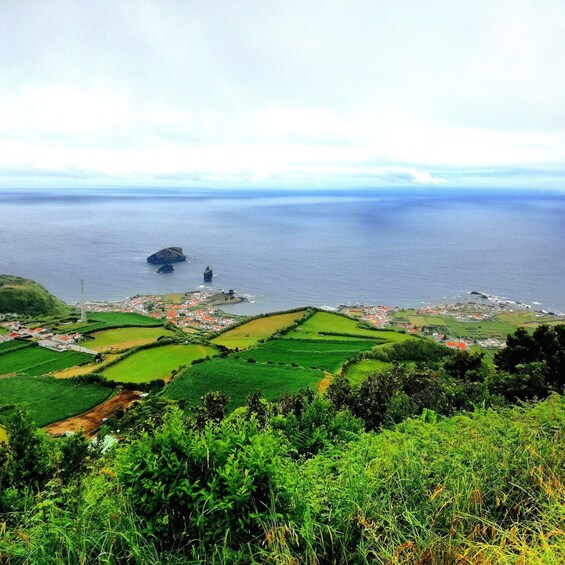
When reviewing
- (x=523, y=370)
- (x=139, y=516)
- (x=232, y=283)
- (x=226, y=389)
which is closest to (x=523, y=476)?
(x=139, y=516)

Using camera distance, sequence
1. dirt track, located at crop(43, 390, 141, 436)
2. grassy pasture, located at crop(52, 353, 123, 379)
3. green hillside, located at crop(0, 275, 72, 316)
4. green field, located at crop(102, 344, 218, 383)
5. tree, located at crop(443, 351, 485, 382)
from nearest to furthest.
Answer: dirt track, located at crop(43, 390, 141, 436)
tree, located at crop(443, 351, 485, 382)
green field, located at crop(102, 344, 218, 383)
grassy pasture, located at crop(52, 353, 123, 379)
green hillside, located at crop(0, 275, 72, 316)

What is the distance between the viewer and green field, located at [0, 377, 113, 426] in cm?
1842

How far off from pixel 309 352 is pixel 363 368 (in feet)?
14.0

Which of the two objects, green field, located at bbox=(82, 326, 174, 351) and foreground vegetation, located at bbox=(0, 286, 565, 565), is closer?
foreground vegetation, located at bbox=(0, 286, 565, 565)

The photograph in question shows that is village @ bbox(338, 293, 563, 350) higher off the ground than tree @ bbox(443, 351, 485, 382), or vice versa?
tree @ bbox(443, 351, 485, 382)

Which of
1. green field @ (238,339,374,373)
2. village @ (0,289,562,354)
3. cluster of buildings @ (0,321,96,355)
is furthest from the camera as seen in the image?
village @ (0,289,562,354)

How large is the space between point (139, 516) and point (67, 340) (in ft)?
102

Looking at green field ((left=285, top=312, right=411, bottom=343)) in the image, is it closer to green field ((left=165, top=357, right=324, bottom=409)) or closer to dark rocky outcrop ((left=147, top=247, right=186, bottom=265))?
green field ((left=165, top=357, right=324, bottom=409))

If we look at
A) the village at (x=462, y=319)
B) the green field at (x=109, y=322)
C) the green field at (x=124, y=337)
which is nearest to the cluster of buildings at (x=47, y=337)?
the green field at (x=124, y=337)

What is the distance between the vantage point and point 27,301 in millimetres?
48094

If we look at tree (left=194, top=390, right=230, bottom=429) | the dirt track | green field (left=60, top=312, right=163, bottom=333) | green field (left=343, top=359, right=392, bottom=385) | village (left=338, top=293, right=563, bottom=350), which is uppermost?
tree (left=194, top=390, right=230, bottom=429)

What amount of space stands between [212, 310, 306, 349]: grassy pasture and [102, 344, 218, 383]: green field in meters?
2.62

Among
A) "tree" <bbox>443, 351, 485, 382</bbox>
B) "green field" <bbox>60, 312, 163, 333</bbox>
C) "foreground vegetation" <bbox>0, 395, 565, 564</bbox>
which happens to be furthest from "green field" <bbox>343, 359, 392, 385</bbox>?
"green field" <bbox>60, 312, 163, 333</bbox>

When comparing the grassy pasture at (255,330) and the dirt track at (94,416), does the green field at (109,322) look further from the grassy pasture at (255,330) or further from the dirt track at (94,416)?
the dirt track at (94,416)
